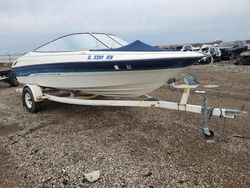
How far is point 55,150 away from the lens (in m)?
4.80

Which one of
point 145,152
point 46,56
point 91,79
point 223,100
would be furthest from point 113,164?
point 223,100

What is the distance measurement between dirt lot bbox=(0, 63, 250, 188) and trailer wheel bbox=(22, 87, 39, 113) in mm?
168

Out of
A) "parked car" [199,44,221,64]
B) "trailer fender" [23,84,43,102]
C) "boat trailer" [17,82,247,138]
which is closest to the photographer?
"boat trailer" [17,82,247,138]

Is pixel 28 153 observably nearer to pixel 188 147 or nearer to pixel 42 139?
pixel 42 139

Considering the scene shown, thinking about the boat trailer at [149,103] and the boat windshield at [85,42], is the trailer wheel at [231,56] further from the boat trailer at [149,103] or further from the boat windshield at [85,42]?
the boat windshield at [85,42]

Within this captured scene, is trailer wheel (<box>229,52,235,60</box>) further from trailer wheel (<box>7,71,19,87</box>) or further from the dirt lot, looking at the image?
the dirt lot

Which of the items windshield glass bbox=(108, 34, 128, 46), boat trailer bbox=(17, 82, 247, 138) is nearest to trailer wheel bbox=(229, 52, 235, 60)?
boat trailer bbox=(17, 82, 247, 138)

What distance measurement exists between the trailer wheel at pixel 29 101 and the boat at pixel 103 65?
0.34m

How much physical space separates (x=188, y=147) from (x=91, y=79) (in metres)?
2.36

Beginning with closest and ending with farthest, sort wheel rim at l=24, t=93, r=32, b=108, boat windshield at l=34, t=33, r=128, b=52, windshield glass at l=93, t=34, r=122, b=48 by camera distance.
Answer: boat windshield at l=34, t=33, r=128, b=52 → windshield glass at l=93, t=34, r=122, b=48 → wheel rim at l=24, t=93, r=32, b=108

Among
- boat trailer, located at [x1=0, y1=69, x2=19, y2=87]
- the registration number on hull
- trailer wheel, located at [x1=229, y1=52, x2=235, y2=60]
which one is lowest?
trailer wheel, located at [x1=229, y1=52, x2=235, y2=60]

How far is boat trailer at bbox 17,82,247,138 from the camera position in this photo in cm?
464

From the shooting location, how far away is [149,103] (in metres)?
5.18

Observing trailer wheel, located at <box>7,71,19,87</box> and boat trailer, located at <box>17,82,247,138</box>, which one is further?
trailer wheel, located at <box>7,71,19,87</box>
